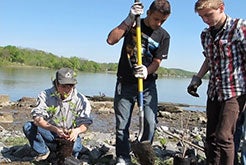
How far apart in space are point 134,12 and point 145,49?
516 mm

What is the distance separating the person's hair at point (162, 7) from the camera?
4172 mm

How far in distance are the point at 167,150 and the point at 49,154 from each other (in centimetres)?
186

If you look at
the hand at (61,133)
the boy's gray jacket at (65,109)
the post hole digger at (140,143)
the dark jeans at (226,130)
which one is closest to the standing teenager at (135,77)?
the post hole digger at (140,143)

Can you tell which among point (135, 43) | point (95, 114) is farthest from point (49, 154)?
point (95, 114)

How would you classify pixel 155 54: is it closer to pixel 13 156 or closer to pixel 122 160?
pixel 122 160

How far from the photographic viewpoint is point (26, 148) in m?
5.18

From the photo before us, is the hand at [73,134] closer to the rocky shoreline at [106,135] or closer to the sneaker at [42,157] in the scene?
the rocky shoreline at [106,135]

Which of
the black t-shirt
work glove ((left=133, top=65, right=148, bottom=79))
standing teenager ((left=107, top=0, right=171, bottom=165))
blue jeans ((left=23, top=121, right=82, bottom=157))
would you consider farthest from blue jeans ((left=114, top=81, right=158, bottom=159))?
blue jeans ((left=23, top=121, right=82, bottom=157))

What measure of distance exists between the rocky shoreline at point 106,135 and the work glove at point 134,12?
1501 mm

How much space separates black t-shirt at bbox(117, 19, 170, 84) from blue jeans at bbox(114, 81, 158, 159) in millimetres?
105

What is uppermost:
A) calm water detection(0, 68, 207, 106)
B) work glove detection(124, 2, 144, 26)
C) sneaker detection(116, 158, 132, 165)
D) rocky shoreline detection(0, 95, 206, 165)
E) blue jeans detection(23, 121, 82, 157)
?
work glove detection(124, 2, 144, 26)

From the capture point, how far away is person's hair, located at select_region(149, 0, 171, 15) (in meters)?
4.17

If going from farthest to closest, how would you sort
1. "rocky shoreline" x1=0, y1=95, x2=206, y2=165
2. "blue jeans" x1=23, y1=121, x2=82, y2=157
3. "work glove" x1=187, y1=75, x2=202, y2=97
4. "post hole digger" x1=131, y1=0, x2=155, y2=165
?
"rocky shoreline" x1=0, y1=95, x2=206, y2=165
"blue jeans" x1=23, y1=121, x2=82, y2=157
"work glove" x1=187, y1=75, x2=202, y2=97
"post hole digger" x1=131, y1=0, x2=155, y2=165

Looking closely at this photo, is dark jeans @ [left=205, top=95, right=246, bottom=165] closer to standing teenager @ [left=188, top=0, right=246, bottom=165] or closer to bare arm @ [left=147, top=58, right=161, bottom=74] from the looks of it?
standing teenager @ [left=188, top=0, right=246, bottom=165]
